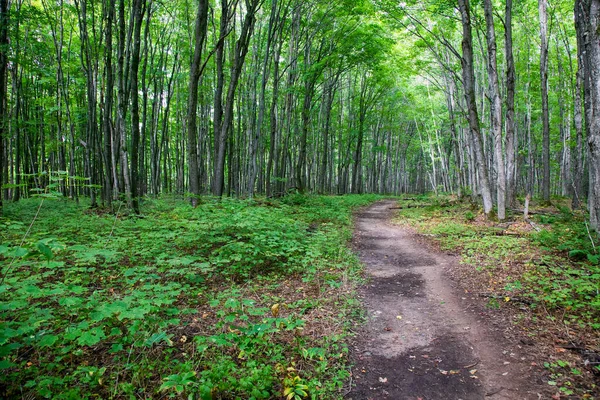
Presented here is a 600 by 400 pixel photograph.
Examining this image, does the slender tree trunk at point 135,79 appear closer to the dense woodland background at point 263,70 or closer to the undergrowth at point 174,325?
the dense woodland background at point 263,70

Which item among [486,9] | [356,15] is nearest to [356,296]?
[486,9]

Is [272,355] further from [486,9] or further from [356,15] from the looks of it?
[356,15]

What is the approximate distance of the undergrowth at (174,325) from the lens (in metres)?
2.69

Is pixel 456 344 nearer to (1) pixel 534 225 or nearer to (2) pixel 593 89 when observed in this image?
(2) pixel 593 89

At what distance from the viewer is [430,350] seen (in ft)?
11.7

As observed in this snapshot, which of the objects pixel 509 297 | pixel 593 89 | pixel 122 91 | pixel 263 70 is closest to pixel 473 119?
pixel 593 89

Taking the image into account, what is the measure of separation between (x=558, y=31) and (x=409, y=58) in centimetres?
833

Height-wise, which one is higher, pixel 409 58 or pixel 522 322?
pixel 409 58

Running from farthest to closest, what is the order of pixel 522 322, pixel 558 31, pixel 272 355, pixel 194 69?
pixel 558 31, pixel 194 69, pixel 522 322, pixel 272 355

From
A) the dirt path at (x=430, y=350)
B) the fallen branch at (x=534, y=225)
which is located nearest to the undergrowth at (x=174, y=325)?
the dirt path at (x=430, y=350)

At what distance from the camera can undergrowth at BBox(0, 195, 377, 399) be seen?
269 cm

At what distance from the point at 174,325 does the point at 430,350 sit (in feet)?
10.1

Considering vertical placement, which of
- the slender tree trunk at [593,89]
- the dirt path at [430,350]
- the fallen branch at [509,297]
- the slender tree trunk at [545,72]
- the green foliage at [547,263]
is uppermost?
the slender tree trunk at [545,72]

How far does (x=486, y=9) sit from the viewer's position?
33.9ft
